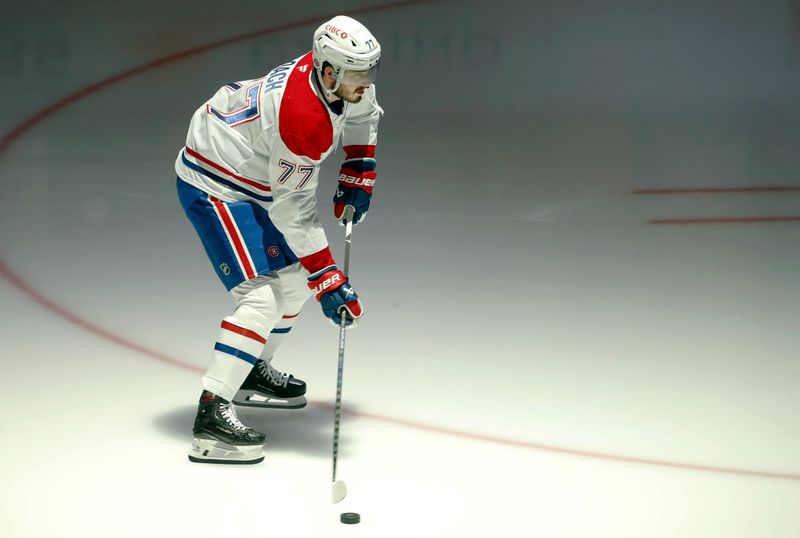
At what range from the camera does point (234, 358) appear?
301cm

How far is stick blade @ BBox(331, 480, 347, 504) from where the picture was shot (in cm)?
263

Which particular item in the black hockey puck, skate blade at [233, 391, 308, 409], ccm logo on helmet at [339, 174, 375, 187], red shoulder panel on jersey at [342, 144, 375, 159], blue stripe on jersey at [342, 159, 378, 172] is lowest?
the black hockey puck

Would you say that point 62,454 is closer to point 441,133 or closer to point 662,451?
point 662,451

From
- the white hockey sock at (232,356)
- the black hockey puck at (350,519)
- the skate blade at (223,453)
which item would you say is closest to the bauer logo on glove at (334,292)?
the white hockey sock at (232,356)

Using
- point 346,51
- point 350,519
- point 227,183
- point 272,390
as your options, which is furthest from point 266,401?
point 346,51

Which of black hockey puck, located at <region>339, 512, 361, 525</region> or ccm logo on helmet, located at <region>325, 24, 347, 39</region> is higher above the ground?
ccm logo on helmet, located at <region>325, 24, 347, 39</region>

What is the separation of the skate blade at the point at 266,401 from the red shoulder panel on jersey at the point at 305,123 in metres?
0.97

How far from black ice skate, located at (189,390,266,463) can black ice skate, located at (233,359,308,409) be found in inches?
16.4

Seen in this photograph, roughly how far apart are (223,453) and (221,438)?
5 centimetres

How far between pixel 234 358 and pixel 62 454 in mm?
579

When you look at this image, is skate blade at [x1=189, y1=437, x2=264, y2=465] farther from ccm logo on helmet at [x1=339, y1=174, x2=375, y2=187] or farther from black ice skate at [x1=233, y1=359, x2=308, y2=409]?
ccm logo on helmet at [x1=339, y1=174, x2=375, y2=187]

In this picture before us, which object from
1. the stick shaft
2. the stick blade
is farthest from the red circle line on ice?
the stick blade

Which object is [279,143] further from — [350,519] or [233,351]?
[350,519]

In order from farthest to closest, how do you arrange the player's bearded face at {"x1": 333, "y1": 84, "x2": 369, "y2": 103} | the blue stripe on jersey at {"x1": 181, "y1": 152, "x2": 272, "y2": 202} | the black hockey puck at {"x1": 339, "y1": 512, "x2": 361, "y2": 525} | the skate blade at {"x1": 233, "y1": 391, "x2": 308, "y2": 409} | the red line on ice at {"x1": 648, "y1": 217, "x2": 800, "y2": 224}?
the red line on ice at {"x1": 648, "y1": 217, "x2": 800, "y2": 224}
the skate blade at {"x1": 233, "y1": 391, "x2": 308, "y2": 409}
the blue stripe on jersey at {"x1": 181, "y1": 152, "x2": 272, "y2": 202}
the player's bearded face at {"x1": 333, "y1": 84, "x2": 369, "y2": 103}
the black hockey puck at {"x1": 339, "y1": 512, "x2": 361, "y2": 525}
